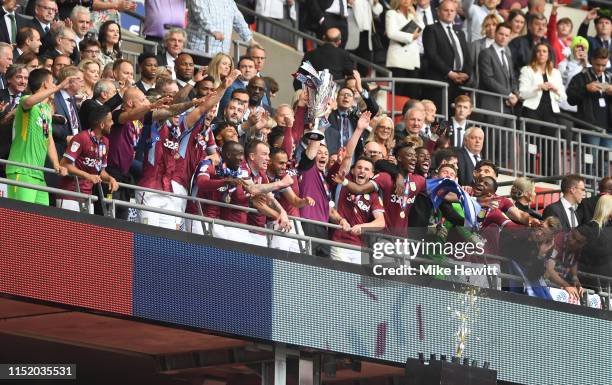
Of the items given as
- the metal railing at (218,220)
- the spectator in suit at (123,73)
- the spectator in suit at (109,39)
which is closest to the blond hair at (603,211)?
the metal railing at (218,220)

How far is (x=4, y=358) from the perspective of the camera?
1883 cm

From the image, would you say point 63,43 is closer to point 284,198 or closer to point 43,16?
point 43,16

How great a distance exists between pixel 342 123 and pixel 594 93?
6.25 meters

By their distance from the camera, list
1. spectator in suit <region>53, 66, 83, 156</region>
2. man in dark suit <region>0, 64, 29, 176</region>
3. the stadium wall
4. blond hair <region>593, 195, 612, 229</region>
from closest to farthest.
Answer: the stadium wall < man in dark suit <region>0, 64, 29, 176</region> < spectator in suit <region>53, 66, 83, 156</region> < blond hair <region>593, 195, 612, 229</region>

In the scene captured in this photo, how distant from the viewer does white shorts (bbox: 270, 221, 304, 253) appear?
17.2 meters

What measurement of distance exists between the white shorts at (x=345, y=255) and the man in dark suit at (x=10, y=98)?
333 cm

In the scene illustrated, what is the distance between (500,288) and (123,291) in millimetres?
4278

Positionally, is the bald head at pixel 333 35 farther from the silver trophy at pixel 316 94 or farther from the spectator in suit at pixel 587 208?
the spectator in suit at pixel 587 208

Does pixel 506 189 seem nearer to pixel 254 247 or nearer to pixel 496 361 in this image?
pixel 496 361

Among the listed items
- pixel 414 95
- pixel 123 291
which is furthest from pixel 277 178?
pixel 414 95

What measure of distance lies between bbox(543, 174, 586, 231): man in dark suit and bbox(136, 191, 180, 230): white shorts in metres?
4.83

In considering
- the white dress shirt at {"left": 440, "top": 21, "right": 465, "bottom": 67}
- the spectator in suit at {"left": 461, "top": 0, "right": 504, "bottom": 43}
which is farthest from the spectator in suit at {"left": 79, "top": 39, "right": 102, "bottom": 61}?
the spectator in suit at {"left": 461, "top": 0, "right": 504, "bottom": 43}

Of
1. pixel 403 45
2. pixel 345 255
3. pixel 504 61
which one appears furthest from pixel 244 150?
pixel 504 61

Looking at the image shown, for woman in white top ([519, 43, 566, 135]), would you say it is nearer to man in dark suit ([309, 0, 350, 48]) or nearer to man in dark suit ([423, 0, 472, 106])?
man in dark suit ([423, 0, 472, 106])
